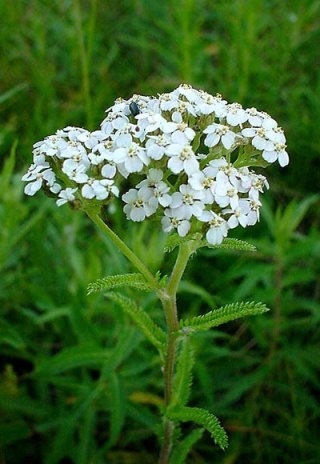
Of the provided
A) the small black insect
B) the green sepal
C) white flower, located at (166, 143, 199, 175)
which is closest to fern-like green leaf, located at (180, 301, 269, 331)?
the green sepal

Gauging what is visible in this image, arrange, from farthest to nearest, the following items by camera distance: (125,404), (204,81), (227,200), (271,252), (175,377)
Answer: (204,81) → (271,252) → (125,404) → (175,377) → (227,200)

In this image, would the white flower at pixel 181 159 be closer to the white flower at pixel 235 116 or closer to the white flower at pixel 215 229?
the white flower at pixel 215 229

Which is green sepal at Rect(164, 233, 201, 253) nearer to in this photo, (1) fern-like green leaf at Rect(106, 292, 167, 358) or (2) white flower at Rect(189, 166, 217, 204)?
(2) white flower at Rect(189, 166, 217, 204)

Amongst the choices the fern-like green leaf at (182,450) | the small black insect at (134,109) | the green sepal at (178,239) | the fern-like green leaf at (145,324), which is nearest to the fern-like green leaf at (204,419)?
the fern-like green leaf at (145,324)

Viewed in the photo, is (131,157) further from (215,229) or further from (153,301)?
(153,301)

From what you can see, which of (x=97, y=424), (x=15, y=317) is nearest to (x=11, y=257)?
(x=15, y=317)

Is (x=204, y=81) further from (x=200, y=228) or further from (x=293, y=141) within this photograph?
(x=200, y=228)
